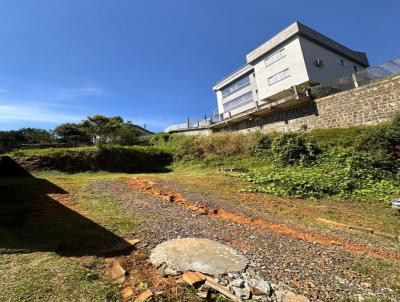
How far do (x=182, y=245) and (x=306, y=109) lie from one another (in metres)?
18.1

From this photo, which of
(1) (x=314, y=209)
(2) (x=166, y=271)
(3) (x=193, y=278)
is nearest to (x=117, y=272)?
(2) (x=166, y=271)

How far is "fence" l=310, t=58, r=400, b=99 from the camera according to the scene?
16.4 meters

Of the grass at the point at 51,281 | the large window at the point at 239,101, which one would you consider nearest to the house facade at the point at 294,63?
the large window at the point at 239,101

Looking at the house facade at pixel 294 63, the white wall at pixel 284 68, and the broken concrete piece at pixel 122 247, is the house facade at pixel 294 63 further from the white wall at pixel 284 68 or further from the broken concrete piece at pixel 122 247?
the broken concrete piece at pixel 122 247

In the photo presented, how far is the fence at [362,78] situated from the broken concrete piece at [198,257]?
1677cm

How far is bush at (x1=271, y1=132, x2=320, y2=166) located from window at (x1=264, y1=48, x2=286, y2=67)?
1691 cm

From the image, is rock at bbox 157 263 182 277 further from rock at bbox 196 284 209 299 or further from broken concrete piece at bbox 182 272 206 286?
rock at bbox 196 284 209 299

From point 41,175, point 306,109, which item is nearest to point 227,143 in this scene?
point 306,109

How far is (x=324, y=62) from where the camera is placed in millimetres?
28766

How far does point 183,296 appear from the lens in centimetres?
374

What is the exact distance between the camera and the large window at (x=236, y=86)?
38056 millimetres

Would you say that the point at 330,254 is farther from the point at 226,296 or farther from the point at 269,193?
the point at 269,193

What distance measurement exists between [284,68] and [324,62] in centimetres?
436

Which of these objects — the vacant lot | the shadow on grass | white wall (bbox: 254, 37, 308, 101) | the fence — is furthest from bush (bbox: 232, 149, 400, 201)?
white wall (bbox: 254, 37, 308, 101)
